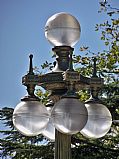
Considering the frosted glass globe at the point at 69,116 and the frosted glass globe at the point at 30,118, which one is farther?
the frosted glass globe at the point at 30,118

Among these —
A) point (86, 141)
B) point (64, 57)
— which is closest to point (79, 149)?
point (86, 141)

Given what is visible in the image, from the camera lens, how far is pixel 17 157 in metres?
10.2

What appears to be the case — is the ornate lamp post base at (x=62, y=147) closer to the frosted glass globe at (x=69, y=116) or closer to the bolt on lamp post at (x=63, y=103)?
the bolt on lamp post at (x=63, y=103)

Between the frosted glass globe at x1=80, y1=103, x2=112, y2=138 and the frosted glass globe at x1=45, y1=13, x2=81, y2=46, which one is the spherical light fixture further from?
the frosted glass globe at x1=45, y1=13, x2=81, y2=46

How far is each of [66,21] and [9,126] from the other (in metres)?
7.32

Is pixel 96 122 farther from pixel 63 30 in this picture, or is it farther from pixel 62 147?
pixel 63 30

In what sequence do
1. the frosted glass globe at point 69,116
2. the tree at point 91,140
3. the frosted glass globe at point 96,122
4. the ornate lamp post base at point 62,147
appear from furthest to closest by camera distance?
the tree at point 91,140 → the frosted glass globe at point 96,122 → the ornate lamp post base at point 62,147 → the frosted glass globe at point 69,116

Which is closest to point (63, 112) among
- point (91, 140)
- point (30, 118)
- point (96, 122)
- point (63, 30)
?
point (30, 118)

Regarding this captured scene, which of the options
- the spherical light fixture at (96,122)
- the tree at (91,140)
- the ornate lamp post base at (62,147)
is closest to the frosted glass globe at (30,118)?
the ornate lamp post base at (62,147)

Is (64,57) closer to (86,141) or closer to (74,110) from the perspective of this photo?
(74,110)

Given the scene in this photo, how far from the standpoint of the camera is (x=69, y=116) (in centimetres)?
295

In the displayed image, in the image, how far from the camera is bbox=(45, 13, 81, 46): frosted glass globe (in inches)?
133

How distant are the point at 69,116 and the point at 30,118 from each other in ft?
0.99

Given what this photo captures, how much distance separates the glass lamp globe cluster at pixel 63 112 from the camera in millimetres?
2969
